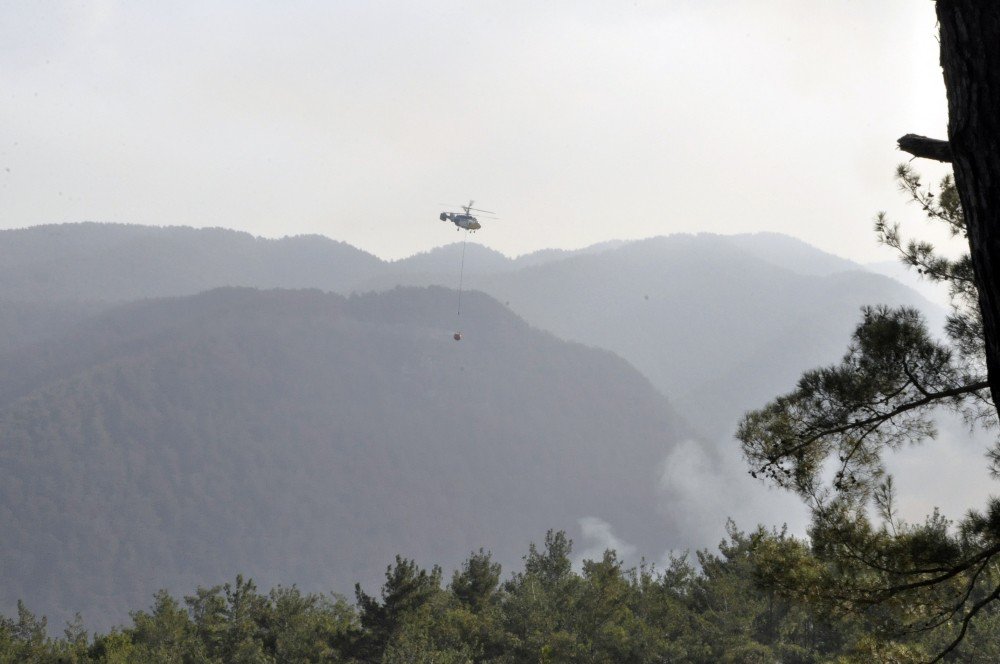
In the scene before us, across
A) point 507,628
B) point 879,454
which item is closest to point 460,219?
point 507,628

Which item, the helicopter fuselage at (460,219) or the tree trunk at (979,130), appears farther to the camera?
the helicopter fuselage at (460,219)

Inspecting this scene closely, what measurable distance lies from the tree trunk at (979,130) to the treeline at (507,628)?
18601mm

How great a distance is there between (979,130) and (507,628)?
26589 millimetres

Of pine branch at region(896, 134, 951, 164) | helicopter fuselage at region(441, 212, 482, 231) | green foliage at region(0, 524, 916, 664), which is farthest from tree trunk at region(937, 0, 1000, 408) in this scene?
helicopter fuselage at region(441, 212, 482, 231)

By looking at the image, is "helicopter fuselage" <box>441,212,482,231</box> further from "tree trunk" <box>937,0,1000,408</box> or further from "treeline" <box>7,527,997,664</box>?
"tree trunk" <box>937,0,1000,408</box>

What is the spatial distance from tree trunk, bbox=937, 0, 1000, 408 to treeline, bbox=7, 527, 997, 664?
732 inches

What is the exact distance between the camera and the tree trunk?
3104 mm

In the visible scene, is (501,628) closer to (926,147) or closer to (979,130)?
(926,147)

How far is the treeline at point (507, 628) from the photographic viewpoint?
76.3 feet

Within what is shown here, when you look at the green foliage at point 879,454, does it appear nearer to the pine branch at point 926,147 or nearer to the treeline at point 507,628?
the pine branch at point 926,147

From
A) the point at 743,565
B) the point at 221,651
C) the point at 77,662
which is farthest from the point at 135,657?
the point at 743,565

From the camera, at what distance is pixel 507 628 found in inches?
1083

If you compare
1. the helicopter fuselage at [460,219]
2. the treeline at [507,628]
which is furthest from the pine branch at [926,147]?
the helicopter fuselage at [460,219]

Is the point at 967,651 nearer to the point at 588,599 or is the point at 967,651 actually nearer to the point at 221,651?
the point at 588,599
